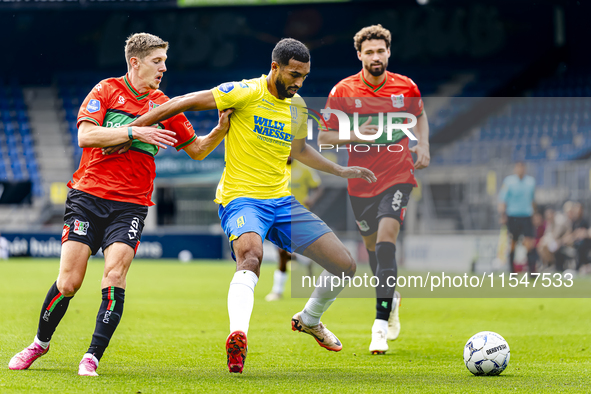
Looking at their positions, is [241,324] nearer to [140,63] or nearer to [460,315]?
[140,63]

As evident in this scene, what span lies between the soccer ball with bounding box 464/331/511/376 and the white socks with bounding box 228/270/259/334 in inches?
57.3

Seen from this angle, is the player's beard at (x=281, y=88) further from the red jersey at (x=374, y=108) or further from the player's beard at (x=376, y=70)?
the player's beard at (x=376, y=70)

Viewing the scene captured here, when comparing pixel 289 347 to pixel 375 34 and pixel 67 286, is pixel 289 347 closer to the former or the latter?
pixel 67 286

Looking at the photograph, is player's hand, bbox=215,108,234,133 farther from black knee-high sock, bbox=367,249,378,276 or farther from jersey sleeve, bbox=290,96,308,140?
black knee-high sock, bbox=367,249,378,276

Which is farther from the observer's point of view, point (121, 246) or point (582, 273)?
point (582, 273)

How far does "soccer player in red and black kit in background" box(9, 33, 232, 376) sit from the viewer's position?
170 inches

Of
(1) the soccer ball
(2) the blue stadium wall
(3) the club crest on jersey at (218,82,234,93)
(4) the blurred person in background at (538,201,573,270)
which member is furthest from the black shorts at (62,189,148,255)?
(2) the blue stadium wall

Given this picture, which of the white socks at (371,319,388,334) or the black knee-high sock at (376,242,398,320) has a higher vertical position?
the black knee-high sock at (376,242,398,320)

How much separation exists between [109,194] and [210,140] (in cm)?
80

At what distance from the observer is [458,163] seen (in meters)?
15.3

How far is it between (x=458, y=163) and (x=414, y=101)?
9411 mm

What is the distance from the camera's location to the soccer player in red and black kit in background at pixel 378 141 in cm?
598

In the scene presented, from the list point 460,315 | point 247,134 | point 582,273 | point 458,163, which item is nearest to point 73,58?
point 458,163

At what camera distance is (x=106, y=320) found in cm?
426
